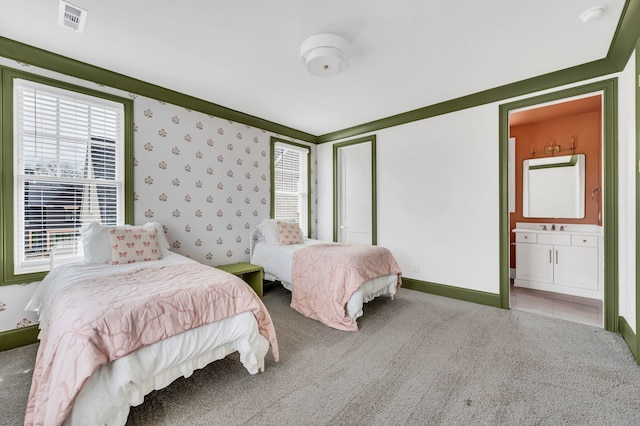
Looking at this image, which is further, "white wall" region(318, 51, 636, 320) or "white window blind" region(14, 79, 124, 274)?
"white wall" region(318, 51, 636, 320)

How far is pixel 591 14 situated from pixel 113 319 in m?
3.65

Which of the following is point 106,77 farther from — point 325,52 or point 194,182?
point 325,52

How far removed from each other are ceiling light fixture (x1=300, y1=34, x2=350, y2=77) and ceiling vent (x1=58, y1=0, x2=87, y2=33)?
64.2 inches

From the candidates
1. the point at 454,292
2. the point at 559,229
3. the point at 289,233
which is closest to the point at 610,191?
the point at 559,229

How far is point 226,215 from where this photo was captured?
3.77 meters

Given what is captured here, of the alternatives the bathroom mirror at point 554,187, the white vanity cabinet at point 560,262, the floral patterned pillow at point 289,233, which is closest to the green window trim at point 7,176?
the floral patterned pillow at point 289,233

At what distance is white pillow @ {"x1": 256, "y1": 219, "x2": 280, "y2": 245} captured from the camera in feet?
12.6

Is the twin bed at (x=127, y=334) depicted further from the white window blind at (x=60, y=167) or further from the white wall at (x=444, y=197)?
the white wall at (x=444, y=197)

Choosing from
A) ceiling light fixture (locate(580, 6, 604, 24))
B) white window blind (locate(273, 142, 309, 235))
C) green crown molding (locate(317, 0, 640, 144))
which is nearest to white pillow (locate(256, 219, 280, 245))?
white window blind (locate(273, 142, 309, 235))

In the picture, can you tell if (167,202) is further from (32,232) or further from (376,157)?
(376,157)

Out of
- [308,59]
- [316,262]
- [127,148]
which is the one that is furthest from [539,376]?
[127,148]

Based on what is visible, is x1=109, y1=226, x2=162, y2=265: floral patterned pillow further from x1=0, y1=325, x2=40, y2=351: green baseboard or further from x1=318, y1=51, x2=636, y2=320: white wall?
x1=318, y1=51, x2=636, y2=320: white wall

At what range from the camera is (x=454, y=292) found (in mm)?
3514

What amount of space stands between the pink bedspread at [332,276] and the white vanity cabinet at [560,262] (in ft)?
7.51
